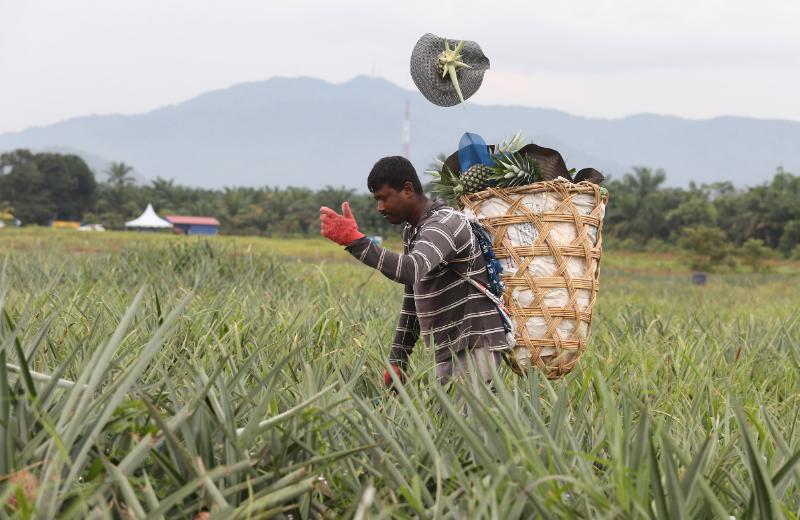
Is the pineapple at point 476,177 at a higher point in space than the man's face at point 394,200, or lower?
higher

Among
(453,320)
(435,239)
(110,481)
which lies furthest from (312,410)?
(453,320)

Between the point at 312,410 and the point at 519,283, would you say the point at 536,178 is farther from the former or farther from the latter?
the point at 312,410

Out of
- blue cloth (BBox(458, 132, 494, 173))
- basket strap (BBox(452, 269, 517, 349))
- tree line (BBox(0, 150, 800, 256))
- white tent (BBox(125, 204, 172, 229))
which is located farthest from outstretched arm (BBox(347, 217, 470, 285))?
white tent (BBox(125, 204, 172, 229))

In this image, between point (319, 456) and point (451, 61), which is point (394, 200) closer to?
point (451, 61)

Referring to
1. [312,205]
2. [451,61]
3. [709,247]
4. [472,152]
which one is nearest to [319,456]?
[472,152]

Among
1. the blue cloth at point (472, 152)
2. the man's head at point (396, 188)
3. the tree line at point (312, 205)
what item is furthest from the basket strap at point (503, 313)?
the tree line at point (312, 205)

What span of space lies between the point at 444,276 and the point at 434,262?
303 millimetres

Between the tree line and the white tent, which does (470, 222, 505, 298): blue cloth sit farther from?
the white tent

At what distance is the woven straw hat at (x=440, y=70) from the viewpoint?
3.27 m

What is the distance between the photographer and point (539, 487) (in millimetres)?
1446

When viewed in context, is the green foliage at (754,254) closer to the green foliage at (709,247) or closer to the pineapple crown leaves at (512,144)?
the green foliage at (709,247)

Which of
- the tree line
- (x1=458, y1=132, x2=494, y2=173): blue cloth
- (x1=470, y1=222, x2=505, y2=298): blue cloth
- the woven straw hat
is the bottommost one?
the tree line

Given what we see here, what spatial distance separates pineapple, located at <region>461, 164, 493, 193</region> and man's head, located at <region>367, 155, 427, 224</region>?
166 millimetres

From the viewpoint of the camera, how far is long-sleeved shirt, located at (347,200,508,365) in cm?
291
